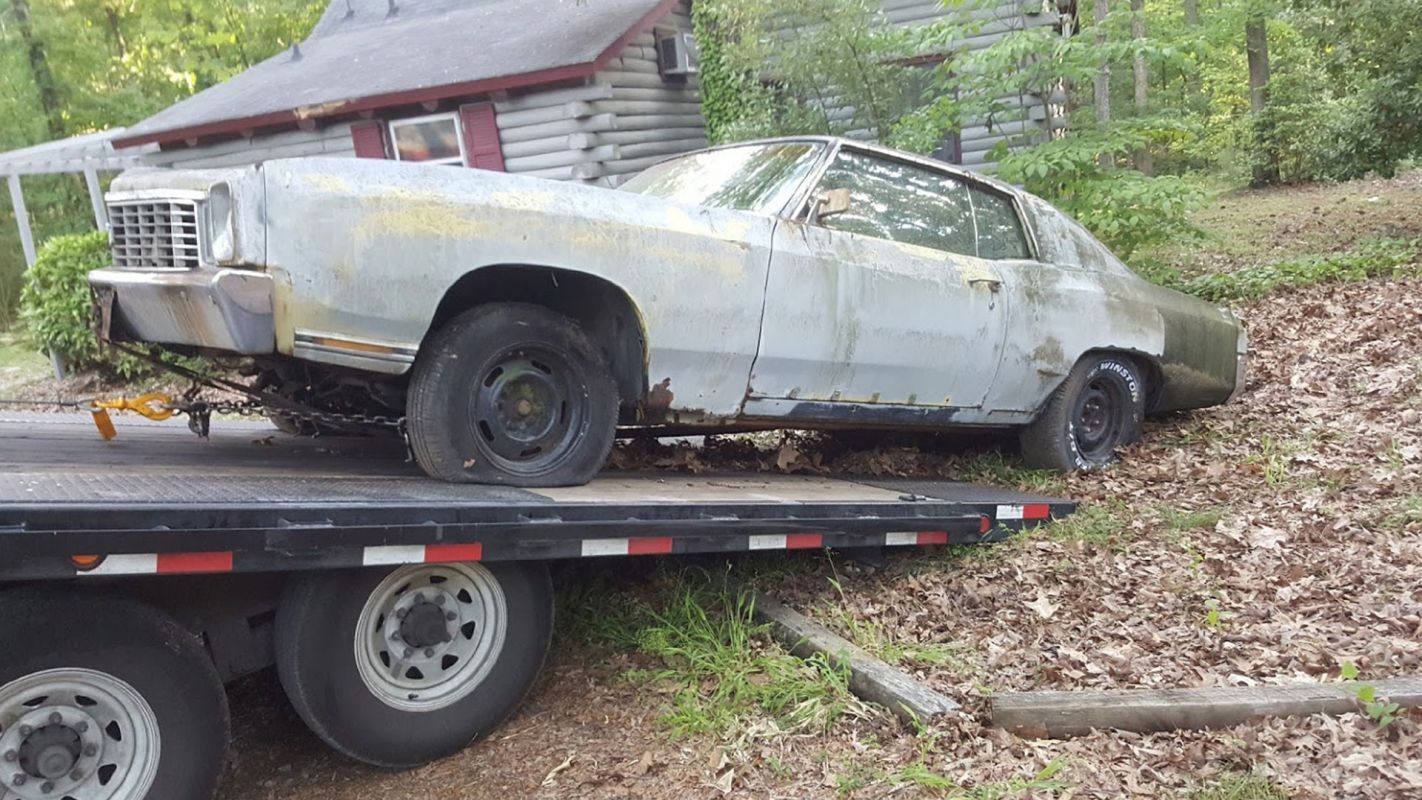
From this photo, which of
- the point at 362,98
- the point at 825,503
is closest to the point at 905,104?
the point at 362,98

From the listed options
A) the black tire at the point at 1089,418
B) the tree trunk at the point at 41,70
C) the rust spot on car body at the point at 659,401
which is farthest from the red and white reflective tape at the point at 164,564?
the tree trunk at the point at 41,70

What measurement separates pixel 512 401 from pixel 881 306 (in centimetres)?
175

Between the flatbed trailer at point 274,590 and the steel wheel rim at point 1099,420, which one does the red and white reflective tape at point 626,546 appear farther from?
the steel wheel rim at point 1099,420

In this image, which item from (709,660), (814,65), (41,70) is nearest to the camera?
(709,660)

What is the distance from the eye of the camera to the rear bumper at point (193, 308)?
3162mm

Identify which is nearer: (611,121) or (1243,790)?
(1243,790)

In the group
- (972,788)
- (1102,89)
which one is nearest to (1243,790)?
(972,788)

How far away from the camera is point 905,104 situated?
12.1 meters

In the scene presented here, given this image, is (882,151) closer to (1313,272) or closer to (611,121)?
(1313,272)

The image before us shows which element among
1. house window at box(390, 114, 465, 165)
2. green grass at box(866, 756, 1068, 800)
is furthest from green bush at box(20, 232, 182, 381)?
green grass at box(866, 756, 1068, 800)

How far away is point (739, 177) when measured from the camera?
475 centimetres

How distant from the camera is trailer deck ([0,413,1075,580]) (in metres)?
2.62

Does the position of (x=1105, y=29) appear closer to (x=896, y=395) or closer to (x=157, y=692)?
(x=896, y=395)

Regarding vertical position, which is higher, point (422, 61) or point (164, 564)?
point (422, 61)
